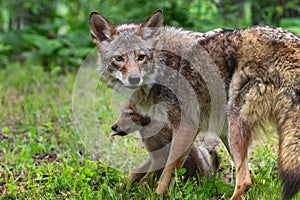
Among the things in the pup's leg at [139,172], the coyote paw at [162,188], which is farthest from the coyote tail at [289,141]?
the pup's leg at [139,172]

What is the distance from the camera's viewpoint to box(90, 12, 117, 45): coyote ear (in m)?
5.10

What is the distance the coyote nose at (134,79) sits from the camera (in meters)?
4.82

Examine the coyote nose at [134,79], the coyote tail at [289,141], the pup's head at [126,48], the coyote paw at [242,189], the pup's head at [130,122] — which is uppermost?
the pup's head at [126,48]

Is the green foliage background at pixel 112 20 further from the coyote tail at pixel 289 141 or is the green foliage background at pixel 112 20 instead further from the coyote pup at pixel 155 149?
the coyote tail at pixel 289 141

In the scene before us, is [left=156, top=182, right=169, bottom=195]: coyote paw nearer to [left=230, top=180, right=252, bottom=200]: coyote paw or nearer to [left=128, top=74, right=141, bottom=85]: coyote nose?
[left=230, top=180, right=252, bottom=200]: coyote paw

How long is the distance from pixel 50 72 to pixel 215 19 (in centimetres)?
390

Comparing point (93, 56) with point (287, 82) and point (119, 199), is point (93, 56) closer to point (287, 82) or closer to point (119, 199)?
point (119, 199)

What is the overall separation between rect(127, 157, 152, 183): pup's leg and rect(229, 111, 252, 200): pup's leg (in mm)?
1244

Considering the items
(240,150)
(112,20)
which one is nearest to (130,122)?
(240,150)

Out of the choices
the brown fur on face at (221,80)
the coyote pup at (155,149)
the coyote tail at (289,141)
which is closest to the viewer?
the coyote tail at (289,141)

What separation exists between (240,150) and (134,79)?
51.3 inches

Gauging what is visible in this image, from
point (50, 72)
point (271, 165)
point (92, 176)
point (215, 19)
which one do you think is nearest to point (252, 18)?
point (215, 19)

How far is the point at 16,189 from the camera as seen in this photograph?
512 centimetres

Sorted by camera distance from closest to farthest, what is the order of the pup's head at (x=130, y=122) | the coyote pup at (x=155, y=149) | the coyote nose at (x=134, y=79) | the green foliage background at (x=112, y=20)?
the coyote nose at (x=134, y=79)
the coyote pup at (x=155, y=149)
the pup's head at (x=130, y=122)
the green foliage background at (x=112, y=20)
